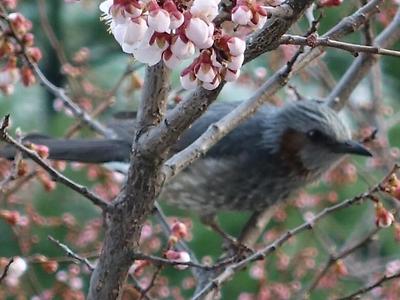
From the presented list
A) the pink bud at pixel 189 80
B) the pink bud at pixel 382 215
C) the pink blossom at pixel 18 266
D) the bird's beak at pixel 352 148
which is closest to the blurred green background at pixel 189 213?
the bird's beak at pixel 352 148

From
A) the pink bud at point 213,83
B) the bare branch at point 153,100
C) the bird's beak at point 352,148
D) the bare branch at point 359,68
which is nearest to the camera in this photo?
the pink bud at point 213,83

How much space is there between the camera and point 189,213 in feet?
12.4

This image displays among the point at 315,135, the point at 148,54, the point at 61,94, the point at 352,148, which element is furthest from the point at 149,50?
the point at 315,135

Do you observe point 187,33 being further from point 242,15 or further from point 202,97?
point 202,97

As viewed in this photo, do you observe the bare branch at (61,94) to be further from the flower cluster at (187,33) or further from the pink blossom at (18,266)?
the flower cluster at (187,33)

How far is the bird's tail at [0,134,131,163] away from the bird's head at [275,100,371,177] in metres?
0.57

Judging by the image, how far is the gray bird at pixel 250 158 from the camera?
310 cm

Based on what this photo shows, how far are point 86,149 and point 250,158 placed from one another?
59cm

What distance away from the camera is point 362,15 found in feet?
4.93

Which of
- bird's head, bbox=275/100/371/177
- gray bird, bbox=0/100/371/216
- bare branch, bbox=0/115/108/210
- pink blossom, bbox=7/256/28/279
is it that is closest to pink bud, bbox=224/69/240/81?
bare branch, bbox=0/115/108/210

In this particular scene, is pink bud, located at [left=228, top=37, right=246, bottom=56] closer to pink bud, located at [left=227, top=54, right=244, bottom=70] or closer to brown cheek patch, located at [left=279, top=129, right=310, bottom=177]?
pink bud, located at [left=227, top=54, right=244, bottom=70]

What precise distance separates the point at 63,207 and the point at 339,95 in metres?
1.47

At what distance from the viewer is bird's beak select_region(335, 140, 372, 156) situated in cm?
278

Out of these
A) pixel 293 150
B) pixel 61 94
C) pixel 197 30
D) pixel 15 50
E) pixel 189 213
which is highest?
pixel 189 213
